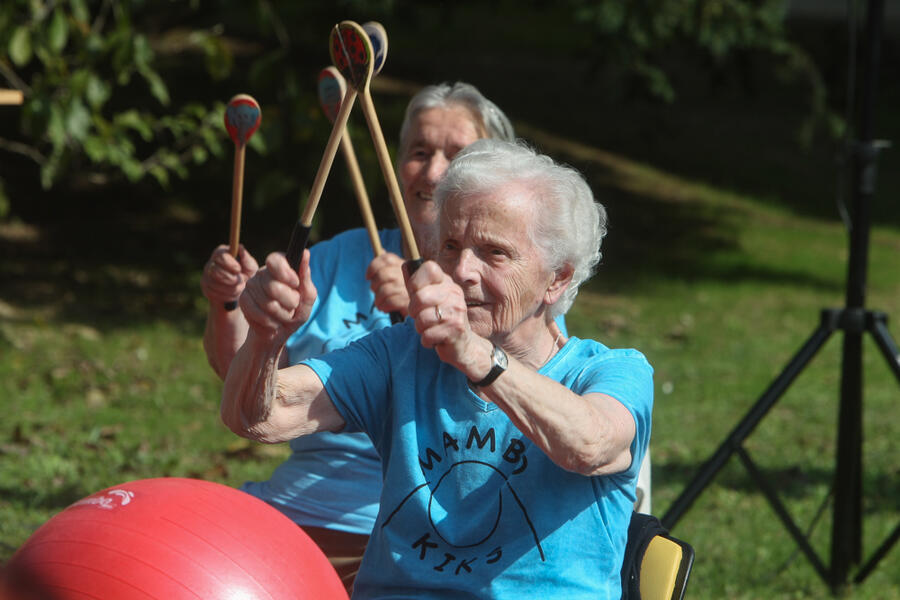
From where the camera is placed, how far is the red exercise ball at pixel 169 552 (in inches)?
68.1

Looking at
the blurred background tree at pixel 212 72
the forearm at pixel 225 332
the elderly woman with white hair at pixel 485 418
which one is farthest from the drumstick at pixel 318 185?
the blurred background tree at pixel 212 72

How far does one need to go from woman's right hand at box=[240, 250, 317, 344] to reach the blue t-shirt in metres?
0.24

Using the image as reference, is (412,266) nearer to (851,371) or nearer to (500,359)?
(500,359)

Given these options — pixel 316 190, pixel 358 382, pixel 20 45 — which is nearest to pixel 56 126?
pixel 20 45

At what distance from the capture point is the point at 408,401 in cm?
203

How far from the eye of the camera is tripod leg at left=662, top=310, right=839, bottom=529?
11.4ft

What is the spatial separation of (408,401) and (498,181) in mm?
443

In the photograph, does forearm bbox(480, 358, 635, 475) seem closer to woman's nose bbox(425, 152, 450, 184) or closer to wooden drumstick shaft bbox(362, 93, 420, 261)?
wooden drumstick shaft bbox(362, 93, 420, 261)

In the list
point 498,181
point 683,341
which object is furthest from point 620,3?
point 498,181

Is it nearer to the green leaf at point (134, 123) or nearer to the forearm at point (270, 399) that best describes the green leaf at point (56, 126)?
the green leaf at point (134, 123)

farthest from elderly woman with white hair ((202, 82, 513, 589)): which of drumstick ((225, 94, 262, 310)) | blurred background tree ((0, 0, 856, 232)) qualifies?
blurred background tree ((0, 0, 856, 232))

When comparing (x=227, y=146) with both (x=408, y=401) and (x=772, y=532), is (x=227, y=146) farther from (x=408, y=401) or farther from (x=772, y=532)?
(x=408, y=401)

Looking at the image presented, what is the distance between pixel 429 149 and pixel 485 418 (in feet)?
3.24

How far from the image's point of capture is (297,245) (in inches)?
71.1
